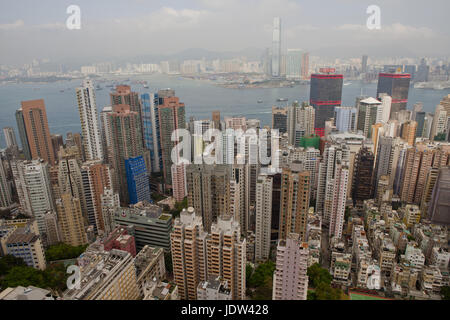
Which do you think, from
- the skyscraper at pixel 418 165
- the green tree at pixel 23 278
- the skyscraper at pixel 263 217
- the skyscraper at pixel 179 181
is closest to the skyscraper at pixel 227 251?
the skyscraper at pixel 263 217

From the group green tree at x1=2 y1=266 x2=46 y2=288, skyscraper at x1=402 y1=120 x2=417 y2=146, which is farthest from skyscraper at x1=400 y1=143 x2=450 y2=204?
green tree at x1=2 y1=266 x2=46 y2=288

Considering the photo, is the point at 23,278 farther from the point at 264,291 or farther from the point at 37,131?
the point at 37,131

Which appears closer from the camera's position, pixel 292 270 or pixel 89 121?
pixel 292 270

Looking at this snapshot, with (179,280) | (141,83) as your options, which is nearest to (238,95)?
(141,83)

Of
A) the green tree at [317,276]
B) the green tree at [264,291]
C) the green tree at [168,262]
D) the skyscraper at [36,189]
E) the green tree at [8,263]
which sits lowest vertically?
the green tree at [168,262]

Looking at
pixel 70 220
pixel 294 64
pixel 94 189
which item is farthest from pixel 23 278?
pixel 294 64

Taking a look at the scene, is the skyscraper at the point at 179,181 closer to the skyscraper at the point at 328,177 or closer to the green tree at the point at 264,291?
the skyscraper at the point at 328,177

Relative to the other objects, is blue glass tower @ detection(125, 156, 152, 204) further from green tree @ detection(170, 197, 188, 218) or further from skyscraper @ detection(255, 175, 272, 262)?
skyscraper @ detection(255, 175, 272, 262)
